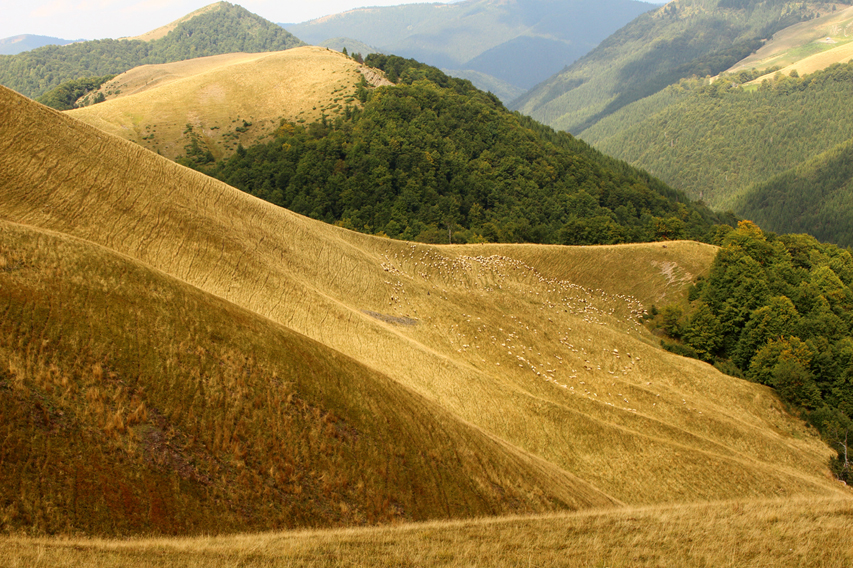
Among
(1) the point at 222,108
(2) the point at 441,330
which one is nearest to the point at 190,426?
(2) the point at 441,330

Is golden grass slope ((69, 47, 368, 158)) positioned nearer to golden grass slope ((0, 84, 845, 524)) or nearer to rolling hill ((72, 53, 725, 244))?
rolling hill ((72, 53, 725, 244))

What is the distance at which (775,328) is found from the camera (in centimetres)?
6750

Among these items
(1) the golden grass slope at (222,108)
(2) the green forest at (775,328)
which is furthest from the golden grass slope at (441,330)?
(1) the golden grass slope at (222,108)

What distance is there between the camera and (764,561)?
15.0 m

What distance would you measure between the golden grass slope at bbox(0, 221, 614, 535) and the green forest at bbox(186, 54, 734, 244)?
323 ft

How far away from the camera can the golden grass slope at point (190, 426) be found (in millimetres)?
15164

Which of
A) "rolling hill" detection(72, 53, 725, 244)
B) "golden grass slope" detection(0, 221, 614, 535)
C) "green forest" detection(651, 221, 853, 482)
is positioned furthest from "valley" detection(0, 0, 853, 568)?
"rolling hill" detection(72, 53, 725, 244)

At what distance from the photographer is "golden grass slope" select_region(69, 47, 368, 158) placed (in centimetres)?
16288

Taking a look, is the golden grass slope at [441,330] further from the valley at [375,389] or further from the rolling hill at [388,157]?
the rolling hill at [388,157]

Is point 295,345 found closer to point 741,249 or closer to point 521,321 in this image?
point 521,321

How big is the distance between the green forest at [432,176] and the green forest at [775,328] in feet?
138

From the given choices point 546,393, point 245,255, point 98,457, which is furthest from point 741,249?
point 98,457

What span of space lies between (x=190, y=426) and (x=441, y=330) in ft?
95.0

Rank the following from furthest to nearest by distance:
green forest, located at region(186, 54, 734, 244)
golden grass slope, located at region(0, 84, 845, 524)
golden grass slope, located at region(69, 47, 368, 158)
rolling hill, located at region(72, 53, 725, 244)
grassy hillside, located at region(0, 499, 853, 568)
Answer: golden grass slope, located at region(69, 47, 368, 158), rolling hill, located at region(72, 53, 725, 244), green forest, located at region(186, 54, 734, 244), golden grass slope, located at region(0, 84, 845, 524), grassy hillside, located at region(0, 499, 853, 568)
